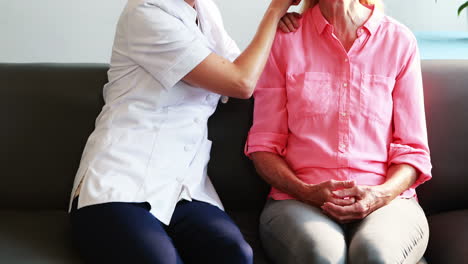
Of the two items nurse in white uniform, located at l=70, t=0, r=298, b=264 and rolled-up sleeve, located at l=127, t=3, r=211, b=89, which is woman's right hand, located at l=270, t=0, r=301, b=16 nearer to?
nurse in white uniform, located at l=70, t=0, r=298, b=264

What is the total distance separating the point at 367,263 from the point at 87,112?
0.89m

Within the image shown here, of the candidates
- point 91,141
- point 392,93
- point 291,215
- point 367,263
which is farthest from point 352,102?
point 91,141

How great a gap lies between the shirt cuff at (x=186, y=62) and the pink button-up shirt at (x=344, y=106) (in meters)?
0.27

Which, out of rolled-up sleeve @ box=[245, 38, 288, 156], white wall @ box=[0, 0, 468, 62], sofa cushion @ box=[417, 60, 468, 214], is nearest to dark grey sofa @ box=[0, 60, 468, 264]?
sofa cushion @ box=[417, 60, 468, 214]

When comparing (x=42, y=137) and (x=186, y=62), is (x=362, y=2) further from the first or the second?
(x=42, y=137)

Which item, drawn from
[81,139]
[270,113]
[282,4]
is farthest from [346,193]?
[81,139]

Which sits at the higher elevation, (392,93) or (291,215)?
(392,93)

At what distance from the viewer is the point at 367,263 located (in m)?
1.49

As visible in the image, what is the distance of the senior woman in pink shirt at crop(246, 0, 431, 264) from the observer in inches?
65.2

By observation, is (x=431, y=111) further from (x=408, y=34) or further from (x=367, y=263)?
(x=367, y=263)

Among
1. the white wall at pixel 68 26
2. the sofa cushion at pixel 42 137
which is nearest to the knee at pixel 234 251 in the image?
the sofa cushion at pixel 42 137

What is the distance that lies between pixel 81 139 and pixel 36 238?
33 centimetres

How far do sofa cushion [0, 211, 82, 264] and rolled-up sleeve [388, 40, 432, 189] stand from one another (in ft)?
2.75

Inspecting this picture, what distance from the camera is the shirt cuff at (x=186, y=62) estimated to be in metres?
1.62
